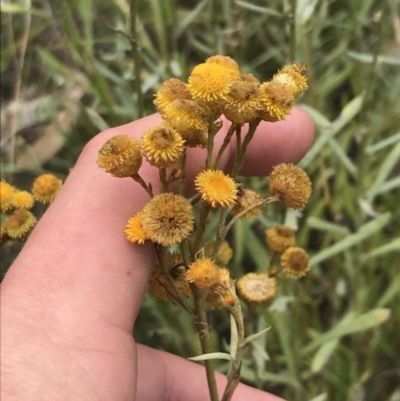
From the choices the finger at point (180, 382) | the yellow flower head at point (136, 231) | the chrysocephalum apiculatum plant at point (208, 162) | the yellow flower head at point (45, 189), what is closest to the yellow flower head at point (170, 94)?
the chrysocephalum apiculatum plant at point (208, 162)

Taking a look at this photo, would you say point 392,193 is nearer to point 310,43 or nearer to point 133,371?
point 310,43

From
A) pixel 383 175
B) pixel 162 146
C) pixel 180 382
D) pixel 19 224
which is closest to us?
pixel 162 146

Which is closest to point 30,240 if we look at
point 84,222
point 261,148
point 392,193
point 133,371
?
point 84,222

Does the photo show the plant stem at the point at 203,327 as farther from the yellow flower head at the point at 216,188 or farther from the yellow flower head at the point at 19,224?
the yellow flower head at the point at 19,224

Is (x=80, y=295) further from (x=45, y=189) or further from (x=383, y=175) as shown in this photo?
(x=383, y=175)

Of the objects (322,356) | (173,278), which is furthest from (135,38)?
(322,356)

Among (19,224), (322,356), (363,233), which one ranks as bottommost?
(322,356)

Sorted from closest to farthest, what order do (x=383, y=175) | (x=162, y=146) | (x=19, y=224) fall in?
1. (x=162, y=146)
2. (x=19, y=224)
3. (x=383, y=175)
